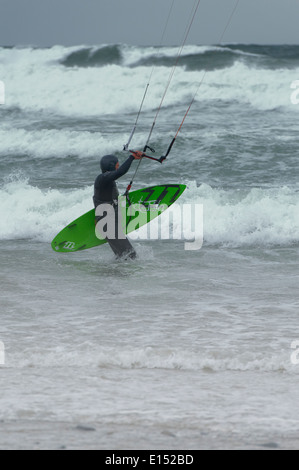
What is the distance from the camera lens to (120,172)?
7.46 meters

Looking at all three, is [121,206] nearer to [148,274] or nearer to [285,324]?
[148,274]

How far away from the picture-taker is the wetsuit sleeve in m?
7.31

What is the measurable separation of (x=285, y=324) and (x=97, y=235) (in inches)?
133

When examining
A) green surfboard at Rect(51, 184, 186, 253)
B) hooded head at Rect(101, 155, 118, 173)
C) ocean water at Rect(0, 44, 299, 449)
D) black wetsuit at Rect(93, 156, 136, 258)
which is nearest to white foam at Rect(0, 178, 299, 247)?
ocean water at Rect(0, 44, 299, 449)

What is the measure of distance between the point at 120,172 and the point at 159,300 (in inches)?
68.9

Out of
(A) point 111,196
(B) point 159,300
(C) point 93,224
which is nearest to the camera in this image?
(B) point 159,300

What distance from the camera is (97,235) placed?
27.1 feet

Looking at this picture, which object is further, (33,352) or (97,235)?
(97,235)

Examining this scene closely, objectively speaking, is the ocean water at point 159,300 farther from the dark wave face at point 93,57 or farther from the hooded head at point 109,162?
the dark wave face at point 93,57

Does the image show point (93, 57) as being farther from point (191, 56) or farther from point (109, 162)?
point (109, 162)

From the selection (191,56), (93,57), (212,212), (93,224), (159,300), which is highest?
(93,57)

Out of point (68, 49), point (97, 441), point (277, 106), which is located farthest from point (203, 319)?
point (68, 49)

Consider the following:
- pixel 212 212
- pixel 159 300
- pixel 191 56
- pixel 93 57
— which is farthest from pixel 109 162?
pixel 93 57
